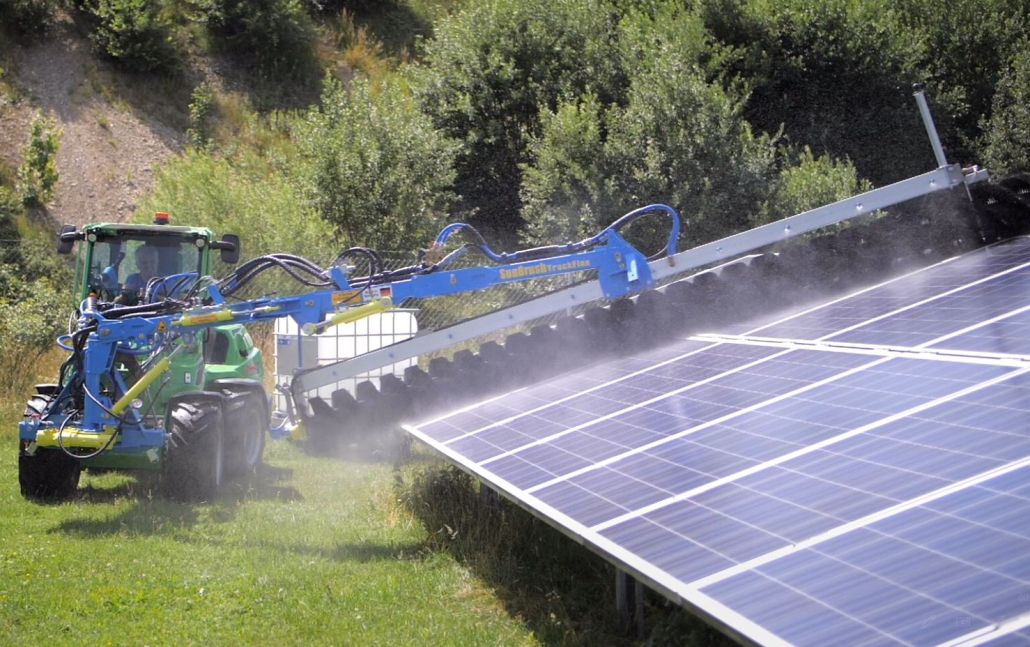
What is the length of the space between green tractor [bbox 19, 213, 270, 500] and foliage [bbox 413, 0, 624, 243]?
14.7 m

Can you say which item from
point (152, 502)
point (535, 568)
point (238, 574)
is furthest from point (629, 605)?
point (152, 502)

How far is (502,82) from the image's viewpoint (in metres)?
27.1

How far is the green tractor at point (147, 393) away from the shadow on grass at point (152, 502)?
Result: 213 millimetres

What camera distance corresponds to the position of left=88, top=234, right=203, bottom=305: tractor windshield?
12555 millimetres

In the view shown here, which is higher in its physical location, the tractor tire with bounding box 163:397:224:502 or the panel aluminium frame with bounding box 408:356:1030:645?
the tractor tire with bounding box 163:397:224:502

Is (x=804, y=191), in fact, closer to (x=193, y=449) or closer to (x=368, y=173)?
(x=368, y=173)

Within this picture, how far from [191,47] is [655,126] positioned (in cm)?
2010

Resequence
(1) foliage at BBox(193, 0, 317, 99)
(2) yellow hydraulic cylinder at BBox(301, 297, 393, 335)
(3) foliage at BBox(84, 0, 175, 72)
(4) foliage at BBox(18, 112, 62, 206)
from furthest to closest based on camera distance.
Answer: (1) foliage at BBox(193, 0, 317, 99)
(3) foliage at BBox(84, 0, 175, 72)
(4) foliage at BBox(18, 112, 62, 206)
(2) yellow hydraulic cylinder at BBox(301, 297, 393, 335)

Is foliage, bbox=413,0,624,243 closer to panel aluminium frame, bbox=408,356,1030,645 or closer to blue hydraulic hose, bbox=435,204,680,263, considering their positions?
blue hydraulic hose, bbox=435,204,680,263

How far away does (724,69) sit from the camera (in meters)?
27.5

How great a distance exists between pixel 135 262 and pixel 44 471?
9.05ft

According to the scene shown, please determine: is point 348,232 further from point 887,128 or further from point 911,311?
point 887,128

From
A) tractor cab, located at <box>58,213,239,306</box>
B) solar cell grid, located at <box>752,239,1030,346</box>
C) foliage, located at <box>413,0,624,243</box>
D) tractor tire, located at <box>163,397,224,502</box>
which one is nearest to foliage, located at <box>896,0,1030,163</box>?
foliage, located at <box>413,0,624,243</box>

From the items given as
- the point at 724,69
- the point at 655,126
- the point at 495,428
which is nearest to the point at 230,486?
the point at 495,428
